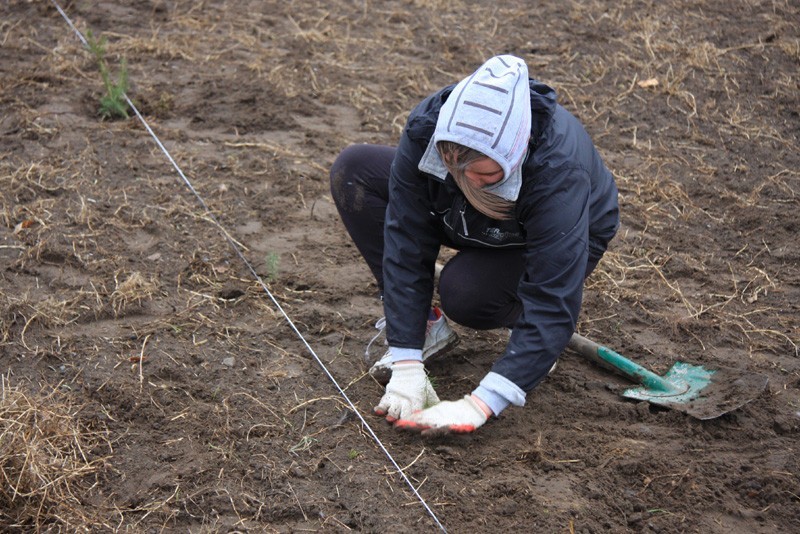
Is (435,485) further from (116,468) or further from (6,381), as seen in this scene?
(6,381)

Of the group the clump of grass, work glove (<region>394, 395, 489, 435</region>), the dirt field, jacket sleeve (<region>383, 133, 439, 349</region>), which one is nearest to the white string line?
the dirt field

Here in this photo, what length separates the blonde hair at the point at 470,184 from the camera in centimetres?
250

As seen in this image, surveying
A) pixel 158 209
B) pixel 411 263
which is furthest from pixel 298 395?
pixel 158 209

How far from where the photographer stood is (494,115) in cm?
243

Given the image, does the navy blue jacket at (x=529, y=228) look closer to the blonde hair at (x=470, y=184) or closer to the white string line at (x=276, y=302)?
the blonde hair at (x=470, y=184)

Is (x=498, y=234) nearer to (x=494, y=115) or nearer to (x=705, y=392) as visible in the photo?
(x=494, y=115)

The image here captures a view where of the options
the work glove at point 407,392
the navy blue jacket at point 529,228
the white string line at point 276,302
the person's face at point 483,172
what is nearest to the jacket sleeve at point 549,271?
the navy blue jacket at point 529,228

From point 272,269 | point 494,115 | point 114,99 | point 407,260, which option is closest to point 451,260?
point 407,260

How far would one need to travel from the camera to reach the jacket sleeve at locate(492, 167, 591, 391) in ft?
8.65

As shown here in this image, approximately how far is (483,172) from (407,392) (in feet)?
2.77

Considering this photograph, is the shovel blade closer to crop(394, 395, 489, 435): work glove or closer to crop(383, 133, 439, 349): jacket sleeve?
crop(394, 395, 489, 435): work glove

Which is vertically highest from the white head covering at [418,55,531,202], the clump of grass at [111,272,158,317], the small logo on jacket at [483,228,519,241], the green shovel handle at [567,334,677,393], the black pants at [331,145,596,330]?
the white head covering at [418,55,531,202]

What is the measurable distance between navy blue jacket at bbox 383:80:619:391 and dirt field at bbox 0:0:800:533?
0.44 m

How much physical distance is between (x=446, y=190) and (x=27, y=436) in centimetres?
153
